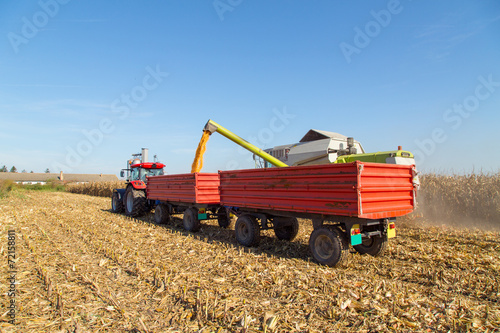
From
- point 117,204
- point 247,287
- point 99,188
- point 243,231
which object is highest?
point 99,188

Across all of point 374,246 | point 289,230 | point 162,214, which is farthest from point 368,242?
point 162,214

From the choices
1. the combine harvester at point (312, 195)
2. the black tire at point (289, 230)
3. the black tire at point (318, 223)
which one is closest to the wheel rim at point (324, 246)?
the combine harvester at point (312, 195)

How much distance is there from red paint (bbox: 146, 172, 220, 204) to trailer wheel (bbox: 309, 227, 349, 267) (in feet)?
14.7

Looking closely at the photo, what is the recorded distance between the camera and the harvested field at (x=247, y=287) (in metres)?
3.55

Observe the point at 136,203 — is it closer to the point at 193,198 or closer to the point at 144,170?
the point at 144,170

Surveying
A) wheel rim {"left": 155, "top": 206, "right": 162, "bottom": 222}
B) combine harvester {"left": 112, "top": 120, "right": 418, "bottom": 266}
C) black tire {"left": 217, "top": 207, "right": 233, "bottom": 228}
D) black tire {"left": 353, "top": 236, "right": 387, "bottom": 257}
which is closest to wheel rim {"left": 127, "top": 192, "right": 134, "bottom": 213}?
combine harvester {"left": 112, "top": 120, "right": 418, "bottom": 266}

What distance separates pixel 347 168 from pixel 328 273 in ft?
6.07

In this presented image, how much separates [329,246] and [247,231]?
2.49 m

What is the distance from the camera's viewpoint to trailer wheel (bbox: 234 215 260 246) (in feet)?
25.0

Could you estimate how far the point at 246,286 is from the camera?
15.5 ft

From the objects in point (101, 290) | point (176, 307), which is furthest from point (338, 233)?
point (101, 290)

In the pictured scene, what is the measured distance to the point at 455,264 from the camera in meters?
5.80

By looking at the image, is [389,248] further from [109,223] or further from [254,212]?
[109,223]

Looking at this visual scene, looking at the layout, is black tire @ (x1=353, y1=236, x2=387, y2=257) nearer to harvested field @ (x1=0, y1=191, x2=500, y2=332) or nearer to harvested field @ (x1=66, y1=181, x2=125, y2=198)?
harvested field @ (x1=0, y1=191, x2=500, y2=332)
